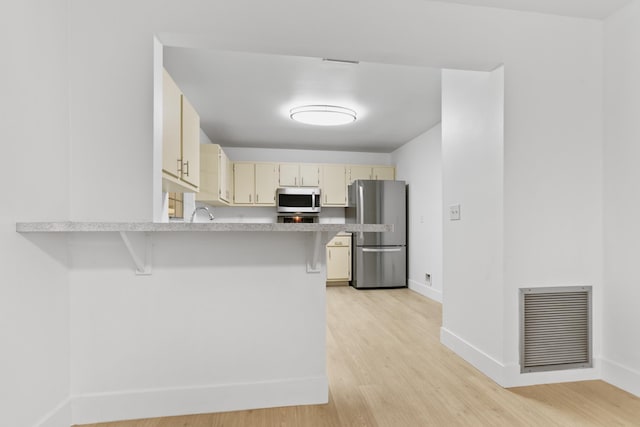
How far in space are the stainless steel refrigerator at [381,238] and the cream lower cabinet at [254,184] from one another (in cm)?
146

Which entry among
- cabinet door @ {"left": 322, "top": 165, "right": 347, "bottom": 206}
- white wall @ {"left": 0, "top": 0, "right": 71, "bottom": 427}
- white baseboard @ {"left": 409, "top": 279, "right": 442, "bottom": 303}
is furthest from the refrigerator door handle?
white wall @ {"left": 0, "top": 0, "right": 71, "bottom": 427}

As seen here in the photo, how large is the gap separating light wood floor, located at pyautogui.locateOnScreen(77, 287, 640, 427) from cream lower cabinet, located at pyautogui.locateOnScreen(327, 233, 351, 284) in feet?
9.34

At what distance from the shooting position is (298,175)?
229 inches

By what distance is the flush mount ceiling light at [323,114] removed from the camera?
3871 millimetres

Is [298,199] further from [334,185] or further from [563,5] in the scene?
[563,5]

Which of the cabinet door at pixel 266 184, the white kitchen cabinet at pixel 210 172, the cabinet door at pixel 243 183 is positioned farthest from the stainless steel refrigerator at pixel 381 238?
the white kitchen cabinet at pixel 210 172

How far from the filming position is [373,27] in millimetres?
1948

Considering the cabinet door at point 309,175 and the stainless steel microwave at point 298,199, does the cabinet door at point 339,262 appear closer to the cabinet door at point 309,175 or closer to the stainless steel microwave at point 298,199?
the stainless steel microwave at point 298,199

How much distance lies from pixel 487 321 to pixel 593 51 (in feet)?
6.26

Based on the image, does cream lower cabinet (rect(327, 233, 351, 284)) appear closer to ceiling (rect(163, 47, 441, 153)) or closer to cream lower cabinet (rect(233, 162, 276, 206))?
cream lower cabinet (rect(233, 162, 276, 206))

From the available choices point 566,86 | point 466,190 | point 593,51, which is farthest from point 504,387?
point 593,51

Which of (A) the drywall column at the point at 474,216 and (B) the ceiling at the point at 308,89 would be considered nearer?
(A) the drywall column at the point at 474,216

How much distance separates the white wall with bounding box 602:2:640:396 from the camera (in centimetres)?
203

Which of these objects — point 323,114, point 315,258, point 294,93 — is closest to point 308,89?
point 294,93
